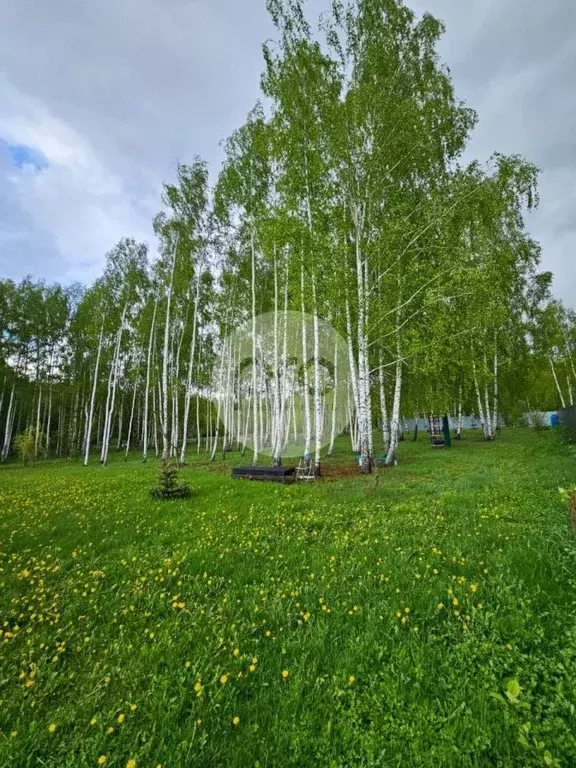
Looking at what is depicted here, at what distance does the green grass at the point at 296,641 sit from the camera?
86.0 inches

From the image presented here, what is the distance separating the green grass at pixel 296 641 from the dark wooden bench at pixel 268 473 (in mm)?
4511

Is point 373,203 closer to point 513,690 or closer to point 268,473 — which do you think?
point 268,473

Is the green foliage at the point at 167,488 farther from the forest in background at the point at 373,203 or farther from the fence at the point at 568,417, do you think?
the fence at the point at 568,417

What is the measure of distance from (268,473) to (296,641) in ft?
26.1

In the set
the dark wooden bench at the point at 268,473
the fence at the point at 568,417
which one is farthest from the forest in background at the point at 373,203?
the fence at the point at 568,417

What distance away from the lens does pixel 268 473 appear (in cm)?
1103

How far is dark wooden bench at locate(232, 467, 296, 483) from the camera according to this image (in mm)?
10805

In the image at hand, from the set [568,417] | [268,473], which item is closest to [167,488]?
[268,473]

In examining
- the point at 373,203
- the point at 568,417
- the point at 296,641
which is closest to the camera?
the point at 296,641

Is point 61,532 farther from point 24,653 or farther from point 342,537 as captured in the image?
point 342,537

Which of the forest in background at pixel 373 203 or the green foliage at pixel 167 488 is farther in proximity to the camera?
the forest in background at pixel 373 203

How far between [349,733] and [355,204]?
1458 cm

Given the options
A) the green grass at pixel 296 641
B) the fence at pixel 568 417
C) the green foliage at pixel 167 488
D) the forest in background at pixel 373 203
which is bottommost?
the green grass at pixel 296 641

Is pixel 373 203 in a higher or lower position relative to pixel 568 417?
higher
